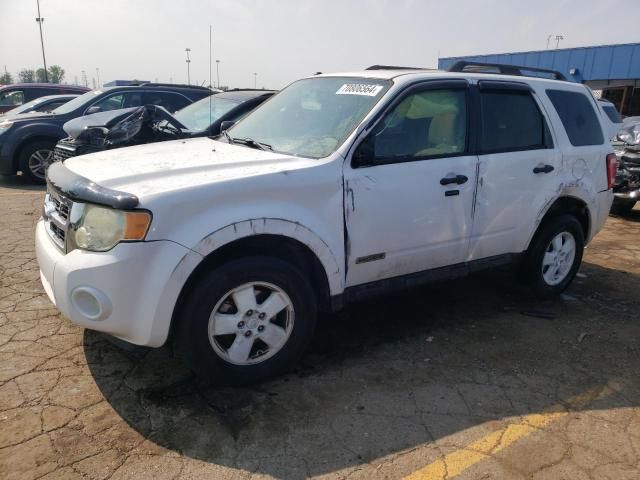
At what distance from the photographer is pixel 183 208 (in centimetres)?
262

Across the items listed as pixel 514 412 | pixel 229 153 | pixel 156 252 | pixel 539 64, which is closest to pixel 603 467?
pixel 514 412

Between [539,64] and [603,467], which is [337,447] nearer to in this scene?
[603,467]

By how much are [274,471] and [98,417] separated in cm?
101

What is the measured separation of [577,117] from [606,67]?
74.3ft

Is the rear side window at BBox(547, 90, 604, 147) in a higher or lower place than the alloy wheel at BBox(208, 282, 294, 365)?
higher

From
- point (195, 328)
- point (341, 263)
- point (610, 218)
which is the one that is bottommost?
point (610, 218)

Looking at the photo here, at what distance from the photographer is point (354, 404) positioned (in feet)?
9.64

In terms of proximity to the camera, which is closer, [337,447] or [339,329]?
[337,447]

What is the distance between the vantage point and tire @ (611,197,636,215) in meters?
8.05

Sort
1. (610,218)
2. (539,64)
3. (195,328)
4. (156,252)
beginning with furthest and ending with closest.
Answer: (539,64), (610,218), (195,328), (156,252)

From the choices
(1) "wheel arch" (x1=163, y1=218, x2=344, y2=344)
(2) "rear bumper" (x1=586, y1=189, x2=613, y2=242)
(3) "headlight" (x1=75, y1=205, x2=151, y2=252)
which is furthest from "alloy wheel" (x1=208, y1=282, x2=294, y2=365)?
(2) "rear bumper" (x1=586, y1=189, x2=613, y2=242)

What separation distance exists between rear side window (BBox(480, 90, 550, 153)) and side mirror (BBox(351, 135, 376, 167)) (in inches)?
40.2

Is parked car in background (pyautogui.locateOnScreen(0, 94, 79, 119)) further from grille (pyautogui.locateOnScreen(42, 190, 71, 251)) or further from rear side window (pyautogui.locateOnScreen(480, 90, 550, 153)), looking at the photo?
rear side window (pyautogui.locateOnScreen(480, 90, 550, 153))

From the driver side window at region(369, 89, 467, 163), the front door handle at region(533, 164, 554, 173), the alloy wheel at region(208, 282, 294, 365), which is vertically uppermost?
the driver side window at region(369, 89, 467, 163)
